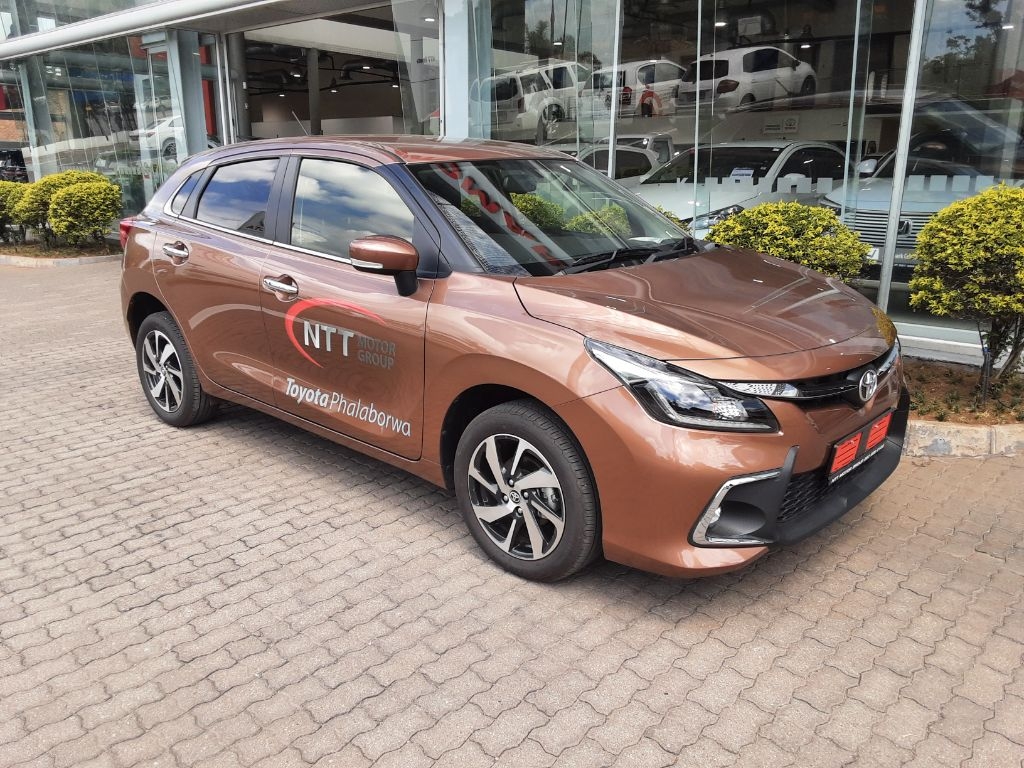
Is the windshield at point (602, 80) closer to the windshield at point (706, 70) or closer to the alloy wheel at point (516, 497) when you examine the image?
the windshield at point (706, 70)

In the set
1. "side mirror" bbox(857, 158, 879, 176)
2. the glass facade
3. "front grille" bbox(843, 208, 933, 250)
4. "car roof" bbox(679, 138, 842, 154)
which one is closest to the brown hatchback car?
"front grille" bbox(843, 208, 933, 250)

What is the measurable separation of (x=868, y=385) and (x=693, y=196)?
6923 millimetres

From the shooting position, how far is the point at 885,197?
24.2ft

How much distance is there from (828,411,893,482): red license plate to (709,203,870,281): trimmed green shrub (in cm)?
247

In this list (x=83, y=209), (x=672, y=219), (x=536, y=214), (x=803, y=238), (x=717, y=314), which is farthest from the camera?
(x=83, y=209)

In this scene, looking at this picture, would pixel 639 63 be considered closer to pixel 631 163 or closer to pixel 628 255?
pixel 631 163

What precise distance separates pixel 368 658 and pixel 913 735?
5.89 feet

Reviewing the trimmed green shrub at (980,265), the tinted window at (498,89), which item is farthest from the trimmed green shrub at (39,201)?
the trimmed green shrub at (980,265)

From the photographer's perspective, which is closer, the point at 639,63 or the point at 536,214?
the point at 536,214

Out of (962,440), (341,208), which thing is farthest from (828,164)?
(341,208)

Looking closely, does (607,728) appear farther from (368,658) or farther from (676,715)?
(368,658)

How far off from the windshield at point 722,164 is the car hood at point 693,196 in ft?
0.31

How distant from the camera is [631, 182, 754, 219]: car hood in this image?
9.39 meters

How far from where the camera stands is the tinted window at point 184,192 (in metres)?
4.78
